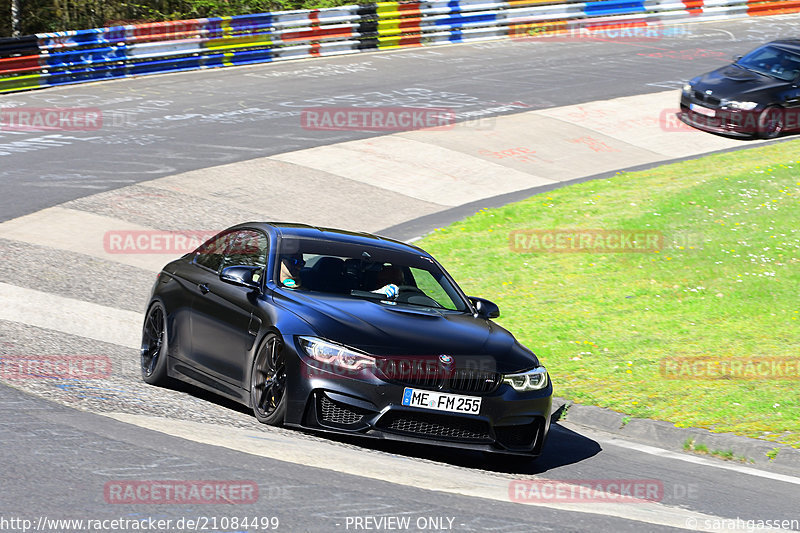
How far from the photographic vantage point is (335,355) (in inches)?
288

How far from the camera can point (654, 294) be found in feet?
41.5

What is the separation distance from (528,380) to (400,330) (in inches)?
38.3

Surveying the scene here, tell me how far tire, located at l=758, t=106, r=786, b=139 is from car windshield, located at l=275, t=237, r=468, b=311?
1480cm

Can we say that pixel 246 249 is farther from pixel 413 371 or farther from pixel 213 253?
pixel 413 371

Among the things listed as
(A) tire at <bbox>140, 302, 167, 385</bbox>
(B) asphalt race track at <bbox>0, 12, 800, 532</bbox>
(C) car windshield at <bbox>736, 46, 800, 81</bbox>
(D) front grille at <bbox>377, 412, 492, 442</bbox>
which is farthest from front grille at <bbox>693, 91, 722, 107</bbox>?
(D) front grille at <bbox>377, 412, 492, 442</bbox>

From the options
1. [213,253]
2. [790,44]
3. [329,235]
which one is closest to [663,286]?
[329,235]

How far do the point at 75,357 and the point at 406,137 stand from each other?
1240 centimetres

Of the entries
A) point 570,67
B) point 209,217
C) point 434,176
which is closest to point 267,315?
point 209,217

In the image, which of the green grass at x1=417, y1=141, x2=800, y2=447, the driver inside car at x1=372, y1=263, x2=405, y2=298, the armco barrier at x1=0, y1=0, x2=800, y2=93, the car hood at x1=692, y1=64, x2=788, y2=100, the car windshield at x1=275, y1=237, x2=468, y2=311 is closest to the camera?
the car windshield at x1=275, y1=237, x2=468, y2=311

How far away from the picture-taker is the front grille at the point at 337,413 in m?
7.24

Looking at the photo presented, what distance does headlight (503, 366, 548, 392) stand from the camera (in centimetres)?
764

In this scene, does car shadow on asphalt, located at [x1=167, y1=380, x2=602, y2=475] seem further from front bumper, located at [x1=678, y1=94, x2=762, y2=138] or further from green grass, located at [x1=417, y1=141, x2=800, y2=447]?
front bumper, located at [x1=678, y1=94, x2=762, y2=138]

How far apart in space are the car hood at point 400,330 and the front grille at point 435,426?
1.33ft

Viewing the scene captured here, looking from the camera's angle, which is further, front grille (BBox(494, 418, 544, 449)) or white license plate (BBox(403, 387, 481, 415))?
front grille (BBox(494, 418, 544, 449))
